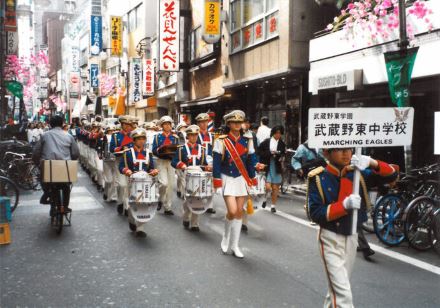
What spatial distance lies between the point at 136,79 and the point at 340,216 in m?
35.2

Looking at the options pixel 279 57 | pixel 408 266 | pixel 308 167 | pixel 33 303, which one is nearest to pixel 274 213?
pixel 308 167

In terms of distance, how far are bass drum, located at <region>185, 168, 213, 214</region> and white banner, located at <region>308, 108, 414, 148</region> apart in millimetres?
5045

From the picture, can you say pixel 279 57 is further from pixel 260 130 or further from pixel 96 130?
pixel 96 130

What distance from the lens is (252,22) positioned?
64.0ft

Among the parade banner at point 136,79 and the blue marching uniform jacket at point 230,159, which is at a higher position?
the parade banner at point 136,79

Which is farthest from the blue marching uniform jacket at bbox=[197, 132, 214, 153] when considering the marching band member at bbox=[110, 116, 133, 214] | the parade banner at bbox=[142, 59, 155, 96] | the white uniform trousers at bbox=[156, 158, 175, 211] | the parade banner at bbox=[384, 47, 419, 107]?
the parade banner at bbox=[142, 59, 155, 96]

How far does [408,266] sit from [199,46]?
2233 cm

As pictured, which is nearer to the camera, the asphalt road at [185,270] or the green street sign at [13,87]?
the asphalt road at [185,270]

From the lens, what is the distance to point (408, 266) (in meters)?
6.85

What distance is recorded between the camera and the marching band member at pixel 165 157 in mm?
11062

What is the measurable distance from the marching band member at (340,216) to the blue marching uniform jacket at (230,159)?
3226 mm

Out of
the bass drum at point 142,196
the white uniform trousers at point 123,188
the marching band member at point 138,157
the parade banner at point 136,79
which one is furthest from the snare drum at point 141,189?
the parade banner at point 136,79

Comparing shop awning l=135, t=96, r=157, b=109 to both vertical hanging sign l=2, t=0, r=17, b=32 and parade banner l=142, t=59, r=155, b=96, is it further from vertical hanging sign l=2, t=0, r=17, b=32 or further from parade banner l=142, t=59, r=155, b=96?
vertical hanging sign l=2, t=0, r=17, b=32

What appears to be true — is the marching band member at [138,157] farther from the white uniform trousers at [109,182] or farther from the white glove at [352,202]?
the white glove at [352,202]
